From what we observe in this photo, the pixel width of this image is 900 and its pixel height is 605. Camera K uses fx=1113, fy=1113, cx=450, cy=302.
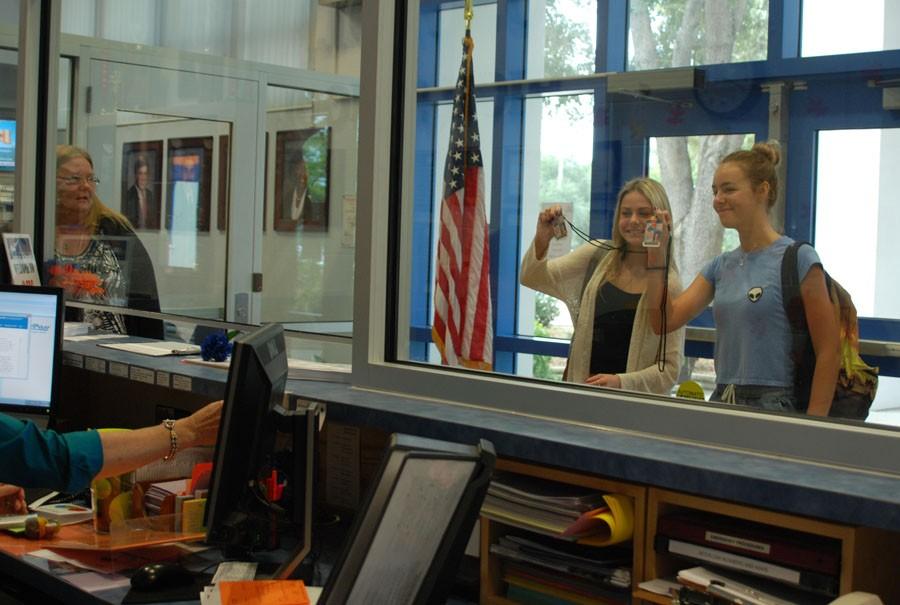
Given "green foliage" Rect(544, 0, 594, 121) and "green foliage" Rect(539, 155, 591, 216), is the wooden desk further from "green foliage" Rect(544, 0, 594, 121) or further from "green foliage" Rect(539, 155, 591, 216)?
"green foliage" Rect(544, 0, 594, 121)

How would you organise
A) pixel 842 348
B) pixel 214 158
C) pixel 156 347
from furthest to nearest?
pixel 214 158
pixel 156 347
pixel 842 348

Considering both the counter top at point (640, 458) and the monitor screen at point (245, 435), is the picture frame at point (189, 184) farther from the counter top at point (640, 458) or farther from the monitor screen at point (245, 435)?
the monitor screen at point (245, 435)

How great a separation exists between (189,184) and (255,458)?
1.97 m

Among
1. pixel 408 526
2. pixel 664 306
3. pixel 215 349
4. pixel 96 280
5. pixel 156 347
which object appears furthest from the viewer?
pixel 96 280

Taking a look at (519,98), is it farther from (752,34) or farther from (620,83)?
(752,34)

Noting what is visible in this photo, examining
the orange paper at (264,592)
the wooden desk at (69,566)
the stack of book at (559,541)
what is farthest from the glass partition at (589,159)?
the wooden desk at (69,566)

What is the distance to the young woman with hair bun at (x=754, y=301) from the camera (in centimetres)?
222

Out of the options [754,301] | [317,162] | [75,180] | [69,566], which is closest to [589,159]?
[754,301]

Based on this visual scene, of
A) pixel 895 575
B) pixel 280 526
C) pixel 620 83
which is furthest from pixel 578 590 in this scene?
pixel 620 83

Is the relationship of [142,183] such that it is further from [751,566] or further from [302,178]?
[751,566]

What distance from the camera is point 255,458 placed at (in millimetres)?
2195

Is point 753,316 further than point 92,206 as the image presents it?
No

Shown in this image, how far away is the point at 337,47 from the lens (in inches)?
129

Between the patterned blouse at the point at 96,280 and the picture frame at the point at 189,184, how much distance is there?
1.18 feet
